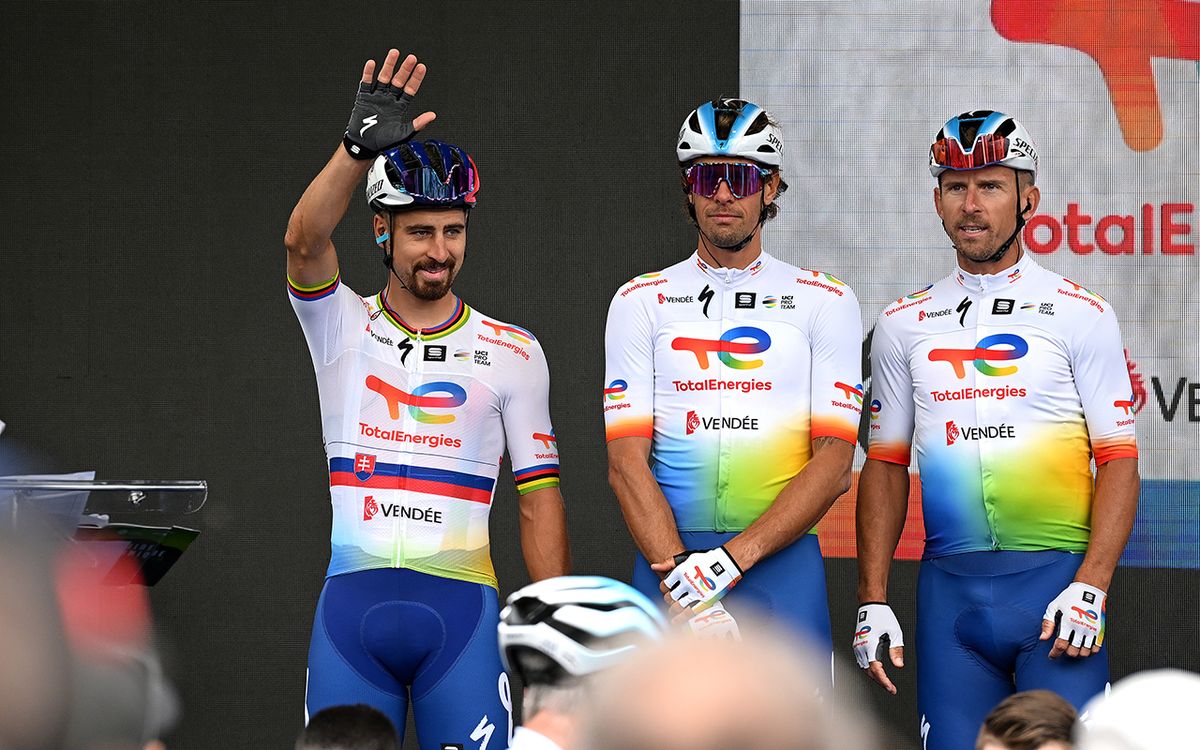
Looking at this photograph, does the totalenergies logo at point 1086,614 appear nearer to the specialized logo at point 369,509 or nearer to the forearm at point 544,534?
the forearm at point 544,534

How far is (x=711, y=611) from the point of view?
265 centimetres

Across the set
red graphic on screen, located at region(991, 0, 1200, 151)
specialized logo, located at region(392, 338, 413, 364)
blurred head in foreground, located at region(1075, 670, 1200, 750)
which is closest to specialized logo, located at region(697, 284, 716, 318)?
specialized logo, located at region(392, 338, 413, 364)

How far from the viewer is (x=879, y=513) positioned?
3.48m

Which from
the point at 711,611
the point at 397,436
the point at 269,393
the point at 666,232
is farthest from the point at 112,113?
the point at 711,611

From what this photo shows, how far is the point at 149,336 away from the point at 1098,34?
306cm

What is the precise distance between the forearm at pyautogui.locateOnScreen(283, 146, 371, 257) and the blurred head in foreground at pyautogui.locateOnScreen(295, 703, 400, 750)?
3.89ft

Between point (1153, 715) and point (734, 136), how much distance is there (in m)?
2.32

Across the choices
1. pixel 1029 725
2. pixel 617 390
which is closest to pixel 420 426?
pixel 617 390

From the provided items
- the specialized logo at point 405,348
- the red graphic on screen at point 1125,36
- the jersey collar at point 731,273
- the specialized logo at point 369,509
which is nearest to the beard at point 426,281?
the specialized logo at point 405,348

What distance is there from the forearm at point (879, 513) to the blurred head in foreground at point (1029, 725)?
1404 millimetres

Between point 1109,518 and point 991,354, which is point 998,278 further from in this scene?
point 1109,518

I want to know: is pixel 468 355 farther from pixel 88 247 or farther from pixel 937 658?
pixel 88 247

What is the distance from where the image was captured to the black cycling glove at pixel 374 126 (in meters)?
2.98

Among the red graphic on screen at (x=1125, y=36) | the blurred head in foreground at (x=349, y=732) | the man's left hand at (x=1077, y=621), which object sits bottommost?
the man's left hand at (x=1077, y=621)
